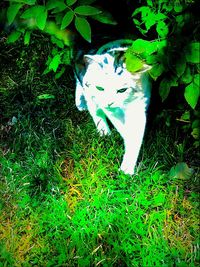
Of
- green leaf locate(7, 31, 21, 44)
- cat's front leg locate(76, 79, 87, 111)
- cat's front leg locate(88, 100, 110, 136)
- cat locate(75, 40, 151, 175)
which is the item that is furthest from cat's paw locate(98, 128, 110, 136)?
green leaf locate(7, 31, 21, 44)

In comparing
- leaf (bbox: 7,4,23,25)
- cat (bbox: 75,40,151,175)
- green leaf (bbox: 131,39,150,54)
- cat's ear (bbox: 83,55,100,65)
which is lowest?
cat (bbox: 75,40,151,175)

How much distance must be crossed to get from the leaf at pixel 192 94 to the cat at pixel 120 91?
0.25 metres

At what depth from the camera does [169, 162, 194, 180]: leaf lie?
2.67 m

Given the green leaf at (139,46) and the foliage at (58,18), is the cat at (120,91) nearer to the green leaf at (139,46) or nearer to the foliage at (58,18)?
the green leaf at (139,46)

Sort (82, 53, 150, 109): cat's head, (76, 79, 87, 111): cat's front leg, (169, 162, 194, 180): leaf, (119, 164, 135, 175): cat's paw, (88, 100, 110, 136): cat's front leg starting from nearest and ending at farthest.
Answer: (82, 53, 150, 109): cat's head < (169, 162, 194, 180): leaf < (119, 164, 135, 175): cat's paw < (88, 100, 110, 136): cat's front leg < (76, 79, 87, 111): cat's front leg

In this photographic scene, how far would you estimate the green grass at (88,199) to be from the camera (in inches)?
95.3

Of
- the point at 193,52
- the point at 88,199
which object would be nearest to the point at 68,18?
the point at 193,52

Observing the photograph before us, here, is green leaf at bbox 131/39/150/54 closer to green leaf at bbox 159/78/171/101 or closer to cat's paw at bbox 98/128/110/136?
green leaf at bbox 159/78/171/101

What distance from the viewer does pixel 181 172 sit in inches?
105

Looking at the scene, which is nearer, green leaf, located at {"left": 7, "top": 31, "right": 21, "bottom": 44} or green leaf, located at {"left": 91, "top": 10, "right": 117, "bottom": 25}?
green leaf, located at {"left": 91, "top": 10, "right": 117, "bottom": 25}

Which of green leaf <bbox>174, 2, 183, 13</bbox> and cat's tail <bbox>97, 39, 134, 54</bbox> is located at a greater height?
green leaf <bbox>174, 2, 183, 13</bbox>

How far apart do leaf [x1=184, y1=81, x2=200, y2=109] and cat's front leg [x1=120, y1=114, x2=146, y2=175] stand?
0.42 meters

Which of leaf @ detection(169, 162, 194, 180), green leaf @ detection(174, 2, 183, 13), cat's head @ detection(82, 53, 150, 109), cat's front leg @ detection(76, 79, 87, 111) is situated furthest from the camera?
cat's front leg @ detection(76, 79, 87, 111)

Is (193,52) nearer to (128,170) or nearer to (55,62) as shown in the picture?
(128,170)
